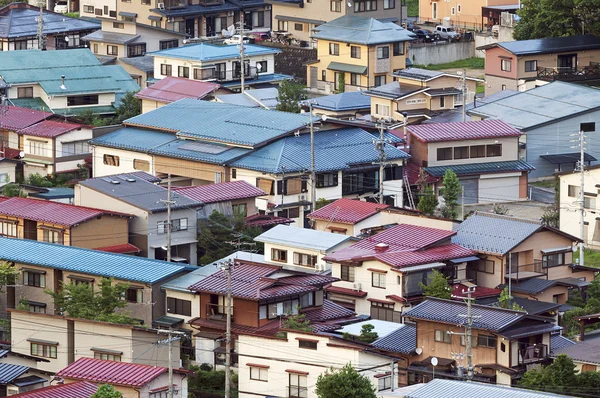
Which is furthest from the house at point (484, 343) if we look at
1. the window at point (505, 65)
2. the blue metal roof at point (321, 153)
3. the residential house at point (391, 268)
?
the window at point (505, 65)

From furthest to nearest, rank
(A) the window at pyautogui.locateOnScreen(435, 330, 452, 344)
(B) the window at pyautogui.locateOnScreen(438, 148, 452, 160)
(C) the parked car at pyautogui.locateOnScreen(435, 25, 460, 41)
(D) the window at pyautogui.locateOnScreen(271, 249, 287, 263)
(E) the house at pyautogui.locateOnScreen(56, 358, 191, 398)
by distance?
1. (C) the parked car at pyautogui.locateOnScreen(435, 25, 460, 41)
2. (B) the window at pyautogui.locateOnScreen(438, 148, 452, 160)
3. (D) the window at pyautogui.locateOnScreen(271, 249, 287, 263)
4. (A) the window at pyautogui.locateOnScreen(435, 330, 452, 344)
5. (E) the house at pyautogui.locateOnScreen(56, 358, 191, 398)

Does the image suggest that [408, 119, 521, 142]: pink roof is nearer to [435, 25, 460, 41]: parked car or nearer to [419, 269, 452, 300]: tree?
[419, 269, 452, 300]: tree

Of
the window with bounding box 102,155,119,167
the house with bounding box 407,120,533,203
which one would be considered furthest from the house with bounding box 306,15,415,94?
the window with bounding box 102,155,119,167

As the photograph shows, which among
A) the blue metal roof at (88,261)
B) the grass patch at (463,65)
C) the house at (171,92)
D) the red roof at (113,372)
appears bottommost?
the red roof at (113,372)

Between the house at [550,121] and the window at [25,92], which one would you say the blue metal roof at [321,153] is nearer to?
the house at [550,121]

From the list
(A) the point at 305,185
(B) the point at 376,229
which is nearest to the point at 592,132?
(A) the point at 305,185

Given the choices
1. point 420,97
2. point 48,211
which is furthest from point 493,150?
point 48,211
